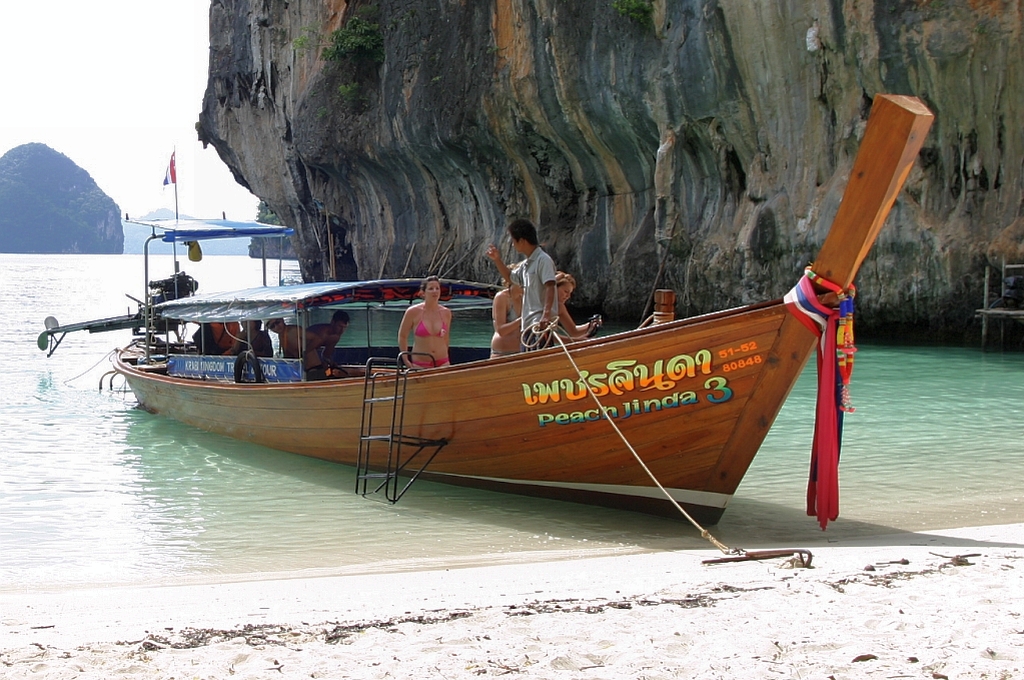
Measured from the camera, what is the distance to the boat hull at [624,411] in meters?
6.11

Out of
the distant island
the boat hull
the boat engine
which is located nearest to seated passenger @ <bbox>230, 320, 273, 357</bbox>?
the boat hull

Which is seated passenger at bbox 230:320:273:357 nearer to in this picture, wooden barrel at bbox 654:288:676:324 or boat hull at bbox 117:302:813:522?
boat hull at bbox 117:302:813:522

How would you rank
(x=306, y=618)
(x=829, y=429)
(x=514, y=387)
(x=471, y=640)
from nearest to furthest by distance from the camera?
(x=471, y=640)
(x=306, y=618)
(x=829, y=429)
(x=514, y=387)

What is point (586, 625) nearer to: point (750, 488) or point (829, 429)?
→ point (829, 429)

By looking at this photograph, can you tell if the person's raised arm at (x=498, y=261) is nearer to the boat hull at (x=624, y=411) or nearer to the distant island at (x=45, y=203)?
the boat hull at (x=624, y=411)

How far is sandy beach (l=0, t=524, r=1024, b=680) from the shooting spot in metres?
3.73

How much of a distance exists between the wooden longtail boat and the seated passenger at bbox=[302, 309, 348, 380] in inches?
53.1

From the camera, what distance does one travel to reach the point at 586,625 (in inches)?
165

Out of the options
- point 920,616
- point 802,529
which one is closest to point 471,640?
point 920,616

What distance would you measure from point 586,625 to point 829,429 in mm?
2329

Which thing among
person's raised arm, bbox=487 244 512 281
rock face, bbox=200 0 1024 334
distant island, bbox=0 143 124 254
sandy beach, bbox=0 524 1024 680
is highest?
distant island, bbox=0 143 124 254

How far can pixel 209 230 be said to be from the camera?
1547 centimetres

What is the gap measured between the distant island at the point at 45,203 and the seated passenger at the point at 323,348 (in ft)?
648

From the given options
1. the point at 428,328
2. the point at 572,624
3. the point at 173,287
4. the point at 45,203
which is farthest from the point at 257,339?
the point at 45,203
